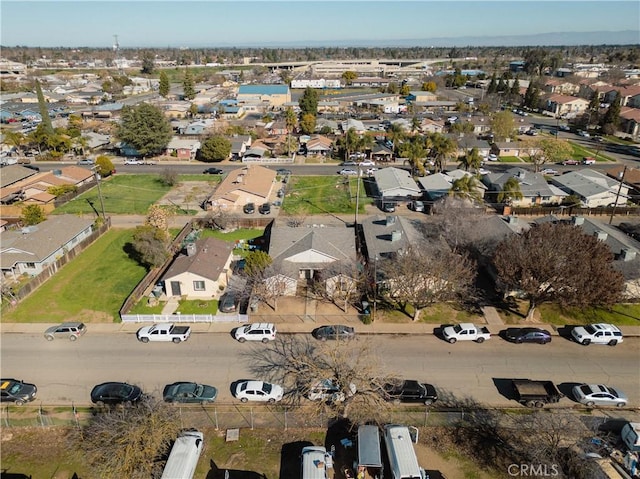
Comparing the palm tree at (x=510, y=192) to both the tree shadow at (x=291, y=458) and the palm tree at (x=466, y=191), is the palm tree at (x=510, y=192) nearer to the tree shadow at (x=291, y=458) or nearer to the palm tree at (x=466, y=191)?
the palm tree at (x=466, y=191)

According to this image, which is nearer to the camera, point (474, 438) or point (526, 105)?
point (474, 438)

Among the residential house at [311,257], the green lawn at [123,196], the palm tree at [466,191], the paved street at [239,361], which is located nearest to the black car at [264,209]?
the residential house at [311,257]

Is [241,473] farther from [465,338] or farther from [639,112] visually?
[639,112]

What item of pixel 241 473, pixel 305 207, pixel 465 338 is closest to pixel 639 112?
pixel 305 207

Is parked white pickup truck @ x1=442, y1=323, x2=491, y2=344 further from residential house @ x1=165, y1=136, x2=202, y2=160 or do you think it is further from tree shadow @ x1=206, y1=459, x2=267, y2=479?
residential house @ x1=165, y1=136, x2=202, y2=160

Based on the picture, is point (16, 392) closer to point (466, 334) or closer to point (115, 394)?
point (115, 394)

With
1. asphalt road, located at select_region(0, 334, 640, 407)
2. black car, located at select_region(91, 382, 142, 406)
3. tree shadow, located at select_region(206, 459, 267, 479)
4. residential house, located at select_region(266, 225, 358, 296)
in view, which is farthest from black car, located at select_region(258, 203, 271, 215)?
tree shadow, located at select_region(206, 459, 267, 479)
